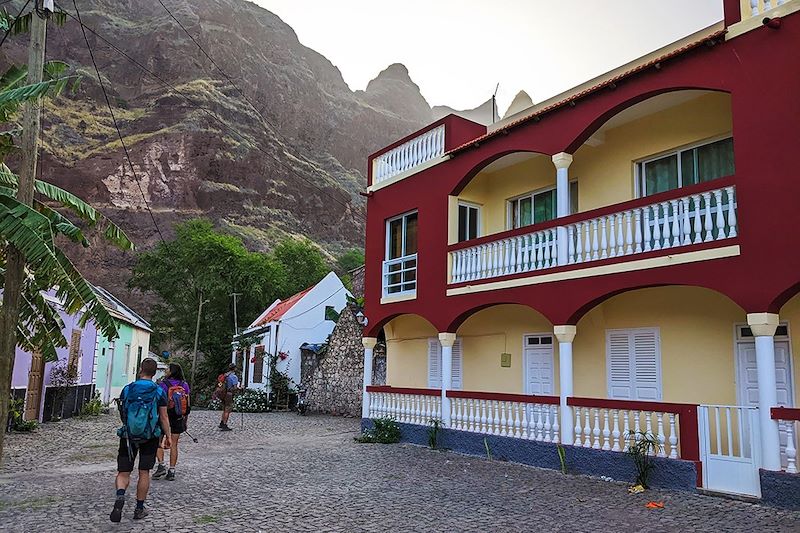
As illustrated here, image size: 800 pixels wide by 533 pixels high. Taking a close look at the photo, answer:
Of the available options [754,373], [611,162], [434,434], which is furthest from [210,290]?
[754,373]

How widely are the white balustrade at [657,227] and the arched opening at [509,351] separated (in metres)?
2.57

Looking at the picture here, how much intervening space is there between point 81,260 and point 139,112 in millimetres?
24764

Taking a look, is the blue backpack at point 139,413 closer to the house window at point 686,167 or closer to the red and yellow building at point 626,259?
the red and yellow building at point 626,259

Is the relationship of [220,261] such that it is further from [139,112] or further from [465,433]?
[139,112]

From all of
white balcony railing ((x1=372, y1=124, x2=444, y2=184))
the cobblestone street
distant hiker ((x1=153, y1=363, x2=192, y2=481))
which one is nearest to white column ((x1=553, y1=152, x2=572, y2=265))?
white balcony railing ((x1=372, y1=124, x2=444, y2=184))

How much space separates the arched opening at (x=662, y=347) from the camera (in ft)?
30.4

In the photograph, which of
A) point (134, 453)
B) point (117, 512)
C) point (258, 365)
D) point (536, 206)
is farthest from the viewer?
point (258, 365)

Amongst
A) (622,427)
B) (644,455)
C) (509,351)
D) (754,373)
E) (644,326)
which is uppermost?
(644,326)

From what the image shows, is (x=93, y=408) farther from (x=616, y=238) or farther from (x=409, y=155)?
(x=616, y=238)

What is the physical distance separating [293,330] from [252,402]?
3.35 m

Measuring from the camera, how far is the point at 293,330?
25.3m

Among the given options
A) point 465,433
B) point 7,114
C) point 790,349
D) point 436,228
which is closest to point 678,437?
point 790,349

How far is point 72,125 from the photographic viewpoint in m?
69.1

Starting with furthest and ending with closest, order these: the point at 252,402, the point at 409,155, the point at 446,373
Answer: the point at 252,402 < the point at 409,155 < the point at 446,373
